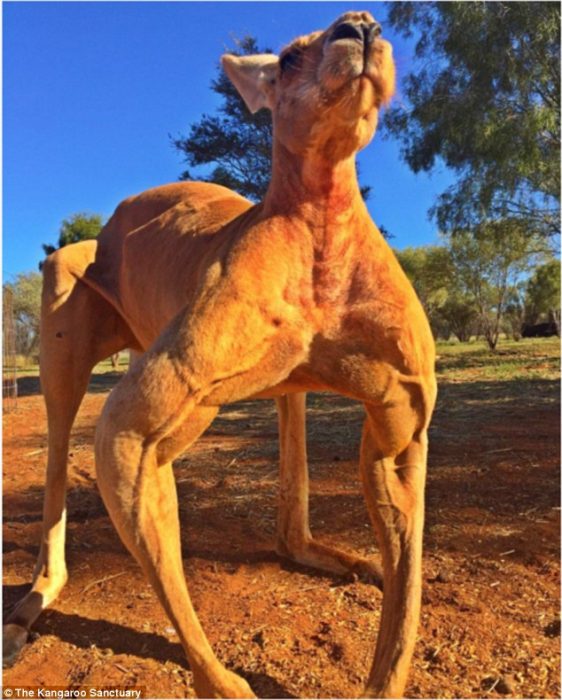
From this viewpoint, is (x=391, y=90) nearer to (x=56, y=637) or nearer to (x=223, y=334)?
(x=223, y=334)

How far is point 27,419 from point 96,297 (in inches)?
368

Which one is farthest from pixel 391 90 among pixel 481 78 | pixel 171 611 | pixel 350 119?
pixel 481 78

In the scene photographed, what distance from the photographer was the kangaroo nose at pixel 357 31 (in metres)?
1.98

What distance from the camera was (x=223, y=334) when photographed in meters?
2.07

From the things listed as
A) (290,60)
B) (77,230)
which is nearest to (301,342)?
(290,60)

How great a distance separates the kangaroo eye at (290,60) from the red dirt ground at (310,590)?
242cm

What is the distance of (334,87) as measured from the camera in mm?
1992

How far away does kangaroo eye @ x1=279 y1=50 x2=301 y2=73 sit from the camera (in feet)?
7.17

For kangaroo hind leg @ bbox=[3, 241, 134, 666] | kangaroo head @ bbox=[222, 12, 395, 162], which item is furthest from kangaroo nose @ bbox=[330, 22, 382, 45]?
kangaroo hind leg @ bbox=[3, 241, 134, 666]

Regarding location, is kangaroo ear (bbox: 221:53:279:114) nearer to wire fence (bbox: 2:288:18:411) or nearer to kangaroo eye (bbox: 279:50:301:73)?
kangaroo eye (bbox: 279:50:301:73)

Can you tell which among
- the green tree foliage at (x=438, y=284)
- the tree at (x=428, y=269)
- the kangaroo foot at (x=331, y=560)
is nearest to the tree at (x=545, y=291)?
the green tree foliage at (x=438, y=284)

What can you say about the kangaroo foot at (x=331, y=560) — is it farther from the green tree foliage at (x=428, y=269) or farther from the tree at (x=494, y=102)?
the green tree foliage at (x=428, y=269)

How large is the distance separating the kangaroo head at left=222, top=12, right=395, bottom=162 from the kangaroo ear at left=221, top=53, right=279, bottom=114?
0.66ft

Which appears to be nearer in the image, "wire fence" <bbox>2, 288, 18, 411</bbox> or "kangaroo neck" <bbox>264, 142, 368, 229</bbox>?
"kangaroo neck" <bbox>264, 142, 368, 229</bbox>
